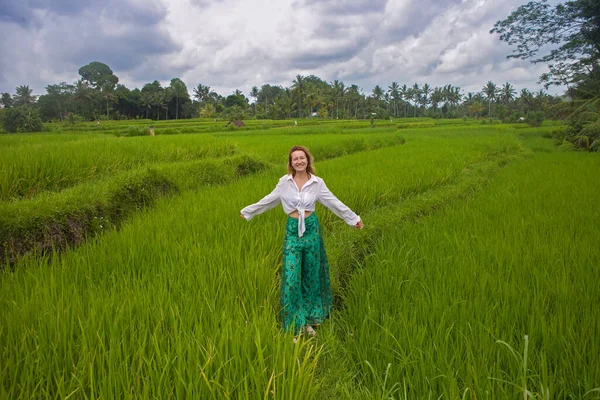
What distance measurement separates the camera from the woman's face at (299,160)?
80.4 inches

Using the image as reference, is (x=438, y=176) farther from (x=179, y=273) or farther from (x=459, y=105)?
(x=459, y=105)

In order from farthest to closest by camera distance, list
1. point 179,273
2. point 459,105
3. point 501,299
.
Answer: point 459,105 < point 179,273 < point 501,299

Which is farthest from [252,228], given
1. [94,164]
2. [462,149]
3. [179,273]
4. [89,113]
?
[89,113]

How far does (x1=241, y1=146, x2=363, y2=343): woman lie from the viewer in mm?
2014

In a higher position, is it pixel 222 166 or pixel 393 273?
pixel 222 166

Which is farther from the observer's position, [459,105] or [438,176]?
[459,105]

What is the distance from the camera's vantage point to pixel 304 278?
2.14 m

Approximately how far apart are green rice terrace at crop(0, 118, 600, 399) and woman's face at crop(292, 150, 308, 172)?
2.29 ft

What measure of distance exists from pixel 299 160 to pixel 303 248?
0.50m

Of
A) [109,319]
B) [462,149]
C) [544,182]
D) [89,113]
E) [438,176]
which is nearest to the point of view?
[109,319]

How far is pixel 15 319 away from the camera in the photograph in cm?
158

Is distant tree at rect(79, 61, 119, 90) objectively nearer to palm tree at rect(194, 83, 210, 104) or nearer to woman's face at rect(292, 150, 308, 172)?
palm tree at rect(194, 83, 210, 104)

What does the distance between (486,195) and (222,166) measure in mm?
3939

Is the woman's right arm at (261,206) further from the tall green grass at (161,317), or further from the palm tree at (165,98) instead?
the palm tree at (165,98)
